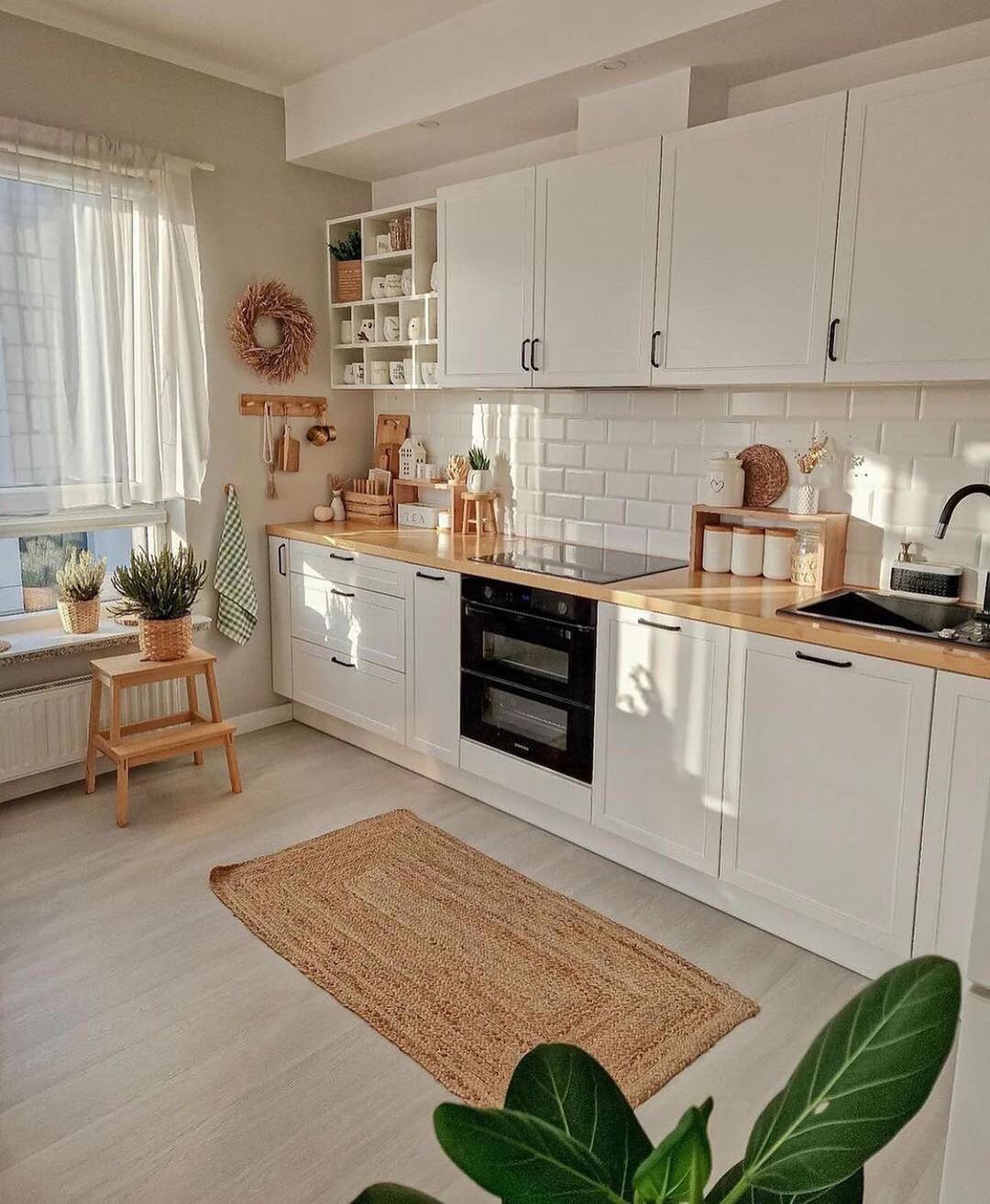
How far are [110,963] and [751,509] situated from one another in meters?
2.32

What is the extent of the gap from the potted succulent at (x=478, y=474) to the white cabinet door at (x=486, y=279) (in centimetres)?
37

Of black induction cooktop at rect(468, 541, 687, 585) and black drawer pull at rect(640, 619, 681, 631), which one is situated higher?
black induction cooktop at rect(468, 541, 687, 585)

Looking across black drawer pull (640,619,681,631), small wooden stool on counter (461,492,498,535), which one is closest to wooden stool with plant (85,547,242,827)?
small wooden stool on counter (461,492,498,535)

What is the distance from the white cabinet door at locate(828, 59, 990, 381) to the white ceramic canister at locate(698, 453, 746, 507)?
61cm

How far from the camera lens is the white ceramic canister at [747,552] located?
10.1ft

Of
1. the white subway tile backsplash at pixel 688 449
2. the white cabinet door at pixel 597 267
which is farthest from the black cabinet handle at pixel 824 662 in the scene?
the white cabinet door at pixel 597 267

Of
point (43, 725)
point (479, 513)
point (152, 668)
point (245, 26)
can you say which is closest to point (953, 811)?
point (479, 513)

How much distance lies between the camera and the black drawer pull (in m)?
2.73

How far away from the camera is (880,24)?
8.36ft

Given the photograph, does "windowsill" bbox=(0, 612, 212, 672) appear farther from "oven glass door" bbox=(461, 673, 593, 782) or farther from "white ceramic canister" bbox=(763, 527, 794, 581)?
"white ceramic canister" bbox=(763, 527, 794, 581)

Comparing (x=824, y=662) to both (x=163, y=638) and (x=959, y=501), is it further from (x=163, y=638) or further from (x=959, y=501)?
(x=163, y=638)

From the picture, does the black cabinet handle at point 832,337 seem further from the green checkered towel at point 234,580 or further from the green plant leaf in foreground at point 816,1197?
the green checkered towel at point 234,580

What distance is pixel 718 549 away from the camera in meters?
3.18

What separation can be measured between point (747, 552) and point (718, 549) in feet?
0.40
